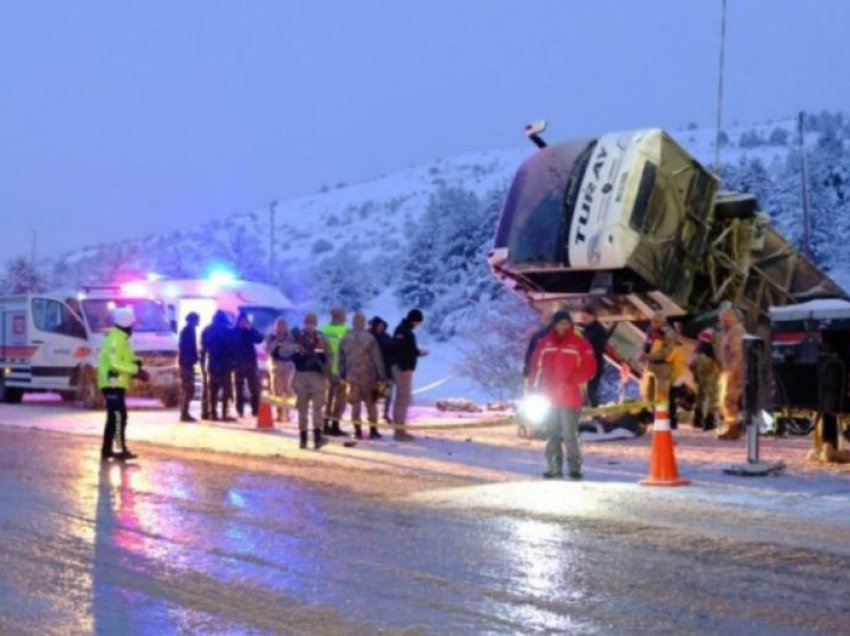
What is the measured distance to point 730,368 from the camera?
15.6 metres

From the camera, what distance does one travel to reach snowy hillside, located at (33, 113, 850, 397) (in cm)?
4762

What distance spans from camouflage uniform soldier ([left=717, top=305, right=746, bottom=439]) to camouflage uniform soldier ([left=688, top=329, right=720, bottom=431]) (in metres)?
0.18

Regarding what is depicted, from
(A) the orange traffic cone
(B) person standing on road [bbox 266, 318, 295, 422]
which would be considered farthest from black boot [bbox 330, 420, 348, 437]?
(A) the orange traffic cone

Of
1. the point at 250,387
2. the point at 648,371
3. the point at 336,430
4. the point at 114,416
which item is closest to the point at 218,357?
the point at 250,387

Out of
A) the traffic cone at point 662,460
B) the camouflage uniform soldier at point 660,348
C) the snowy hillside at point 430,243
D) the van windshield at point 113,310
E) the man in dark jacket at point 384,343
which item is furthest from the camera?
the snowy hillside at point 430,243

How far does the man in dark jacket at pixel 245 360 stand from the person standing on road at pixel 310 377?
3816mm

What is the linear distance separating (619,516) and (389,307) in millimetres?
49671

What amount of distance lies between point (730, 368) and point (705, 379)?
1172 millimetres

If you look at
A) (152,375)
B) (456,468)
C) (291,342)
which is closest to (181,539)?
(456,468)

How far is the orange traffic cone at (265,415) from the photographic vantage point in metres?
18.9

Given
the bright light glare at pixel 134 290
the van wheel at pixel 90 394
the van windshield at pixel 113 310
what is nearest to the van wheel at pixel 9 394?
the van wheel at pixel 90 394

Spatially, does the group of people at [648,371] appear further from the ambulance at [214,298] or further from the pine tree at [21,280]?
the pine tree at [21,280]

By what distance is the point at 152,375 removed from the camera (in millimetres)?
24828

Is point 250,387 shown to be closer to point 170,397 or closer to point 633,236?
point 170,397
